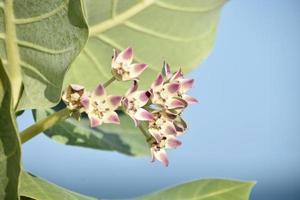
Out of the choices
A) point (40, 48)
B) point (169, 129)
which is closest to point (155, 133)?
point (169, 129)

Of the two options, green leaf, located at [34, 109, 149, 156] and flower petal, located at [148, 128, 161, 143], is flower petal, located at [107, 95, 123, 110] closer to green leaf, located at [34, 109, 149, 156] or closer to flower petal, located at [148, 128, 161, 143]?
flower petal, located at [148, 128, 161, 143]

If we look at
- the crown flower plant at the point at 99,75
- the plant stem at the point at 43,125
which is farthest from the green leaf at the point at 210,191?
the plant stem at the point at 43,125

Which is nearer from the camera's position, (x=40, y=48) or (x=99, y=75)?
(x=40, y=48)

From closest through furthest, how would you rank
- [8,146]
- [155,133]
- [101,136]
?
1. [8,146]
2. [155,133]
3. [101,136]

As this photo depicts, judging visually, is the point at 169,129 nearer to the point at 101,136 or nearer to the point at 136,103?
the point at 136,103

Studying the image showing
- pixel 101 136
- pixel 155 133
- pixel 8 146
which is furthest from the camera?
pixel 101 136

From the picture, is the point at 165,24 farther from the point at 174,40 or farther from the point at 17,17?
the point at 17,17
